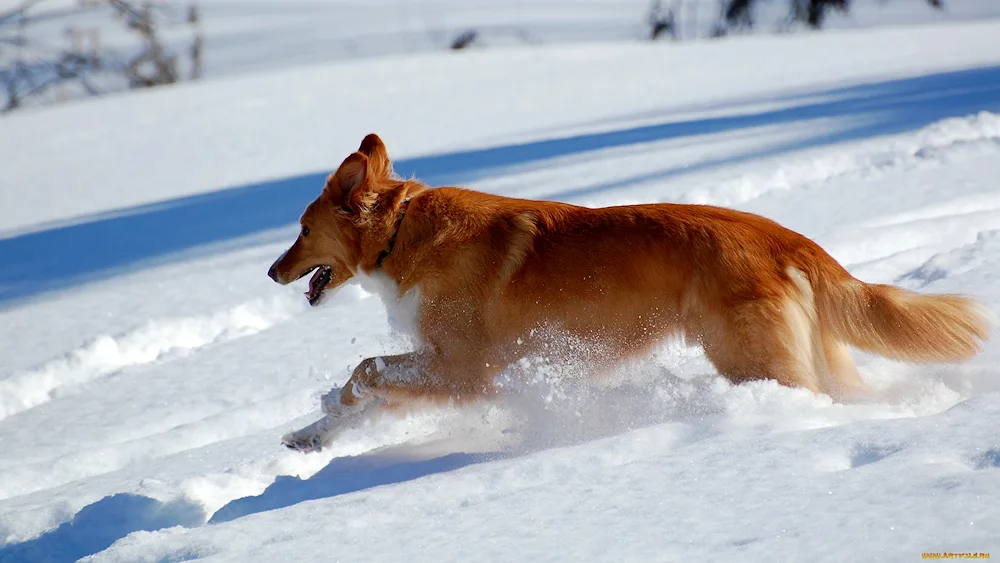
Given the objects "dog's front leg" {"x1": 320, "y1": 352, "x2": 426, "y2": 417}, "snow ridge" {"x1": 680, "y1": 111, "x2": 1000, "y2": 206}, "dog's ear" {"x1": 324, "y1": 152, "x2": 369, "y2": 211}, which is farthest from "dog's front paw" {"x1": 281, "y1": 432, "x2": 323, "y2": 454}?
"snow ridge" {"x1": 680, "y1": 111, "x2": 1000, "y2": 206}

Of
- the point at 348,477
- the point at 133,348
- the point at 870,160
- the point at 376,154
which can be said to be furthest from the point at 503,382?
the point at 870,160

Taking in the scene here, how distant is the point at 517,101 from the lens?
13.0 metres

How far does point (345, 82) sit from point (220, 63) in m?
8.80

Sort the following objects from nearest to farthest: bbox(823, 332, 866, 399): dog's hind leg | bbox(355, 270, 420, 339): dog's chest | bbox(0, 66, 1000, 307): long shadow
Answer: bbox(823, 332, 866, 399): dog's hind leg < bbox(355, 270, 420, 339): dog's chest < bbox(0, 66, 1000, 307): long shadow

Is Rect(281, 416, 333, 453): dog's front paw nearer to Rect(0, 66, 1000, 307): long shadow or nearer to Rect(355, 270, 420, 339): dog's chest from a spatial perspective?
Rect(355, 270, 420, 339): dog's chest

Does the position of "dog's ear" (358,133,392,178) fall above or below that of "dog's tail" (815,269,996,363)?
above

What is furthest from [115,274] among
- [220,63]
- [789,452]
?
[220,63]

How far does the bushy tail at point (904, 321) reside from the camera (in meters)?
3.49

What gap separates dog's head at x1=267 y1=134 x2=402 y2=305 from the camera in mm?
4164

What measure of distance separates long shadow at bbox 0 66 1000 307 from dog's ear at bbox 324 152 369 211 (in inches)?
148

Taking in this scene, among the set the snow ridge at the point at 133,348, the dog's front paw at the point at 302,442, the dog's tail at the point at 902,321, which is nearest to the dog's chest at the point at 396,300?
the dog's front paw at the point at 302,442

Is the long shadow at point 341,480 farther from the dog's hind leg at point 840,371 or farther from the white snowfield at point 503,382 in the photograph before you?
the dog's hind leg at point 840,371

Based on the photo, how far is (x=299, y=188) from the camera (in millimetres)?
9055

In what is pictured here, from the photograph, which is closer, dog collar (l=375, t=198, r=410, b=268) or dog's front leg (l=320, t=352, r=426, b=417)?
dog's front leg (l=320, t=352, r=426, b=417)
